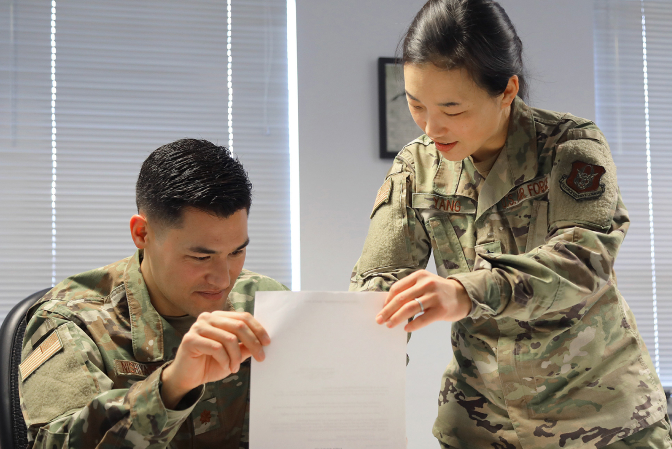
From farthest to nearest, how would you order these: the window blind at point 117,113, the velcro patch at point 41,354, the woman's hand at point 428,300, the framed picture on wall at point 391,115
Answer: the framed picture on wall at point 391,115 < the window blind at point 117,113 < the velcro patch at point 41,354 < the woman's hand at point 428,300

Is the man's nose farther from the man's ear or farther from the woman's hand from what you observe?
the woman's hand

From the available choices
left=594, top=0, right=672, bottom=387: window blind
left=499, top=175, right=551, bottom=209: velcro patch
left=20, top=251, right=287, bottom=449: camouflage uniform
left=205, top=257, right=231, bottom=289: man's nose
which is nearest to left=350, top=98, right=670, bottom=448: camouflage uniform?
left=499, top=175, right=551, bottom=209: velcro patch

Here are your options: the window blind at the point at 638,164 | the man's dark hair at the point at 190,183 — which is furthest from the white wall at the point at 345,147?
the man's dark hair at the point at 190,183

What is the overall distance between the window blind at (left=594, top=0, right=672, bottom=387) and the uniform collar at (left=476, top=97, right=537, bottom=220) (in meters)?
2.49

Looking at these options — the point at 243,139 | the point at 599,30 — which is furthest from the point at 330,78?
the point at 599,30

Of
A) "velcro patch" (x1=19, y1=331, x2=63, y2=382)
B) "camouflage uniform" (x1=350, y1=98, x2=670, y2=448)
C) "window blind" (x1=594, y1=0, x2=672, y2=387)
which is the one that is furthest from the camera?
"window blind" (x1=594, y1=0, x2=672, y2=387)

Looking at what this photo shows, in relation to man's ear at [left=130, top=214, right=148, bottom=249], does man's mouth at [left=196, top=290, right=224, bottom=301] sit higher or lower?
lower

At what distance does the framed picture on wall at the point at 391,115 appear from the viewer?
325 centimetres

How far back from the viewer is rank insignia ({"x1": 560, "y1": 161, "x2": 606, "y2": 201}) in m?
1.22

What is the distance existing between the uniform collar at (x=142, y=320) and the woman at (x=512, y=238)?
49cm

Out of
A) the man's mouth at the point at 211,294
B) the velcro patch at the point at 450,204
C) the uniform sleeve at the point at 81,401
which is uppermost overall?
the velcro patch at the point at 450,204

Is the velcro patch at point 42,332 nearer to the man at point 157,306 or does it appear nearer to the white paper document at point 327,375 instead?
the man at point 157,306

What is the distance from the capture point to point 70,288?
1521 millimetres

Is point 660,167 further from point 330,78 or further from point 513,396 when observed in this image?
point 513,396
